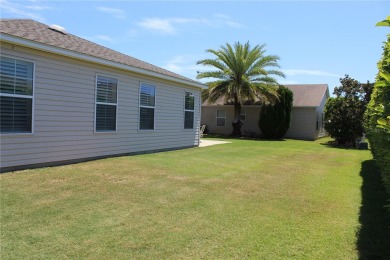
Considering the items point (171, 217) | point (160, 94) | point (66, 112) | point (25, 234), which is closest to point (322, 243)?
point (171, 217)

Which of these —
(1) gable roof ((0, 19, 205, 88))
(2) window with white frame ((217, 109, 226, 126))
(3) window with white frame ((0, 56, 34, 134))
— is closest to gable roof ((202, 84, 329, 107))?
(2) window with white frame ((217, 109, 226, 126))

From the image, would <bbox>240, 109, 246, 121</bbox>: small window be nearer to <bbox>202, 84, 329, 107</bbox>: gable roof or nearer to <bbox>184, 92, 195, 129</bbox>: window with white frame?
<bbox>202, 84, 329, 107</bbox>: gable roof

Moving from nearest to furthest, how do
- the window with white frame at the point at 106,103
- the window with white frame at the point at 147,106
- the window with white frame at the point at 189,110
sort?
the window with white frame at the point at 106,103, the window with white frame at the point at 147,106, the window with white frame at the point at 189,110

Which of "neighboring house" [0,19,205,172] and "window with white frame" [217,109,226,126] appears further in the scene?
"window with white frame" [217,109,226,126]

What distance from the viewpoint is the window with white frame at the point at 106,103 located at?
9289 mm

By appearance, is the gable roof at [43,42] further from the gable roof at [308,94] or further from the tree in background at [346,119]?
the gable roof at [308,94]

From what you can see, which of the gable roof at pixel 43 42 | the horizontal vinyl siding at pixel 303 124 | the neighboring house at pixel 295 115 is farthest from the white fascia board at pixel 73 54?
the horizontal vinyl siding at pixel 303 124

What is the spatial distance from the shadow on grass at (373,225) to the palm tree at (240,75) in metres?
16.0

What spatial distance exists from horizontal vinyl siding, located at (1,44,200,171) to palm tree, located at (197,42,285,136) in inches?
464

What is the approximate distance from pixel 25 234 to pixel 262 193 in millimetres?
4102

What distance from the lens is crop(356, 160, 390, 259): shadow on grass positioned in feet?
11.9

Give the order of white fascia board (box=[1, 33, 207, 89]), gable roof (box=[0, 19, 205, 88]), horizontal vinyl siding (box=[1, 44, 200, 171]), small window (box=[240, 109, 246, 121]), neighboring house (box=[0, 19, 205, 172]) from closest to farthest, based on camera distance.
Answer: white fascia board (box=[1, 33, 207, 89]) → gable roof (box=[0, 19, 205, 88]) → neighboring house (box=[0, 19, 205, 172]) → horizontal vinyl siding (box=[1, 44, 200, 171]) → small window (box=[240, 109, 246, 121])

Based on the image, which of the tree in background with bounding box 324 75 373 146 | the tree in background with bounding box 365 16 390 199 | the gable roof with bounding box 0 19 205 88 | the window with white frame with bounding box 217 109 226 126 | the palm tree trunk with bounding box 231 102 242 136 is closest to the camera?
the tree in background with bounding box 365 16 390 199

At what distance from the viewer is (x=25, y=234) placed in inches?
149
